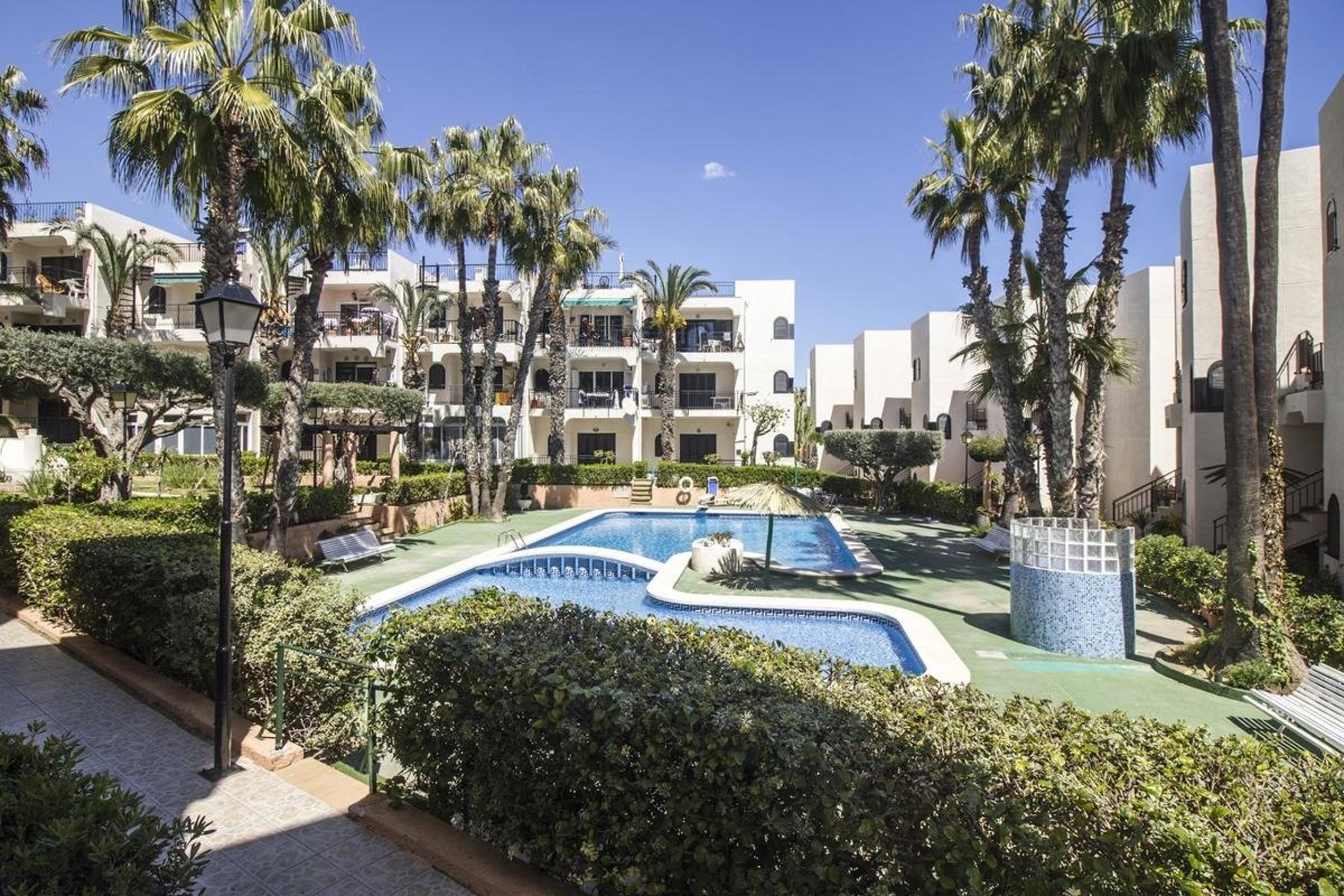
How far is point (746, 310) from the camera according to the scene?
113 ft

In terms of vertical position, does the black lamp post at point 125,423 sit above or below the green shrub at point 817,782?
above

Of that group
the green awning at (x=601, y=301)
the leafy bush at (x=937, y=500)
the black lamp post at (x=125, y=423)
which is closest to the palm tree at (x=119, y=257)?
the black lamp post at (x=125, y=423)

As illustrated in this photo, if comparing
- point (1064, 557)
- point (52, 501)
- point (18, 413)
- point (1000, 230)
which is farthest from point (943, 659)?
point (18, 413)

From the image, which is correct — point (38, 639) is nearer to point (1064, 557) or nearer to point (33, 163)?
point (1064, 557)

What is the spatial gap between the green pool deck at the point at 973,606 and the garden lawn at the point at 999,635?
0.02 metres

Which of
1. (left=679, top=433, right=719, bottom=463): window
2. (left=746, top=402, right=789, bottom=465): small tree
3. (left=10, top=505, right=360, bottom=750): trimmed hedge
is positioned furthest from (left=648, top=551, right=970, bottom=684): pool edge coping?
(left=679, top=433, right=719, bottom=463): window

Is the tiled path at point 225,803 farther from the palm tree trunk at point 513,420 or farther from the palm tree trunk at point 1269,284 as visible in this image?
the palm tree trunk at point 513,420

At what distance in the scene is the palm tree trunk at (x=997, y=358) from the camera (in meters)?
16.0

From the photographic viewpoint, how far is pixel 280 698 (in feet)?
17.0

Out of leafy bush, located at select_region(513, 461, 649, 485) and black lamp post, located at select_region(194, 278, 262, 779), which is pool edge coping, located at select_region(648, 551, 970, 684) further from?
leafy bush, located at select_region(513, 461, 649, 485)

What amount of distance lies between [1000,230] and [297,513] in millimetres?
18674

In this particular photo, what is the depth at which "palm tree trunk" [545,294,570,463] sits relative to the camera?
95.7ft

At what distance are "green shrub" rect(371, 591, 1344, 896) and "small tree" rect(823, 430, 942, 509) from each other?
68.8 ft

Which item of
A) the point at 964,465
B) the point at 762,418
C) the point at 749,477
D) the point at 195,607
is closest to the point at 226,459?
the point at 195,607
